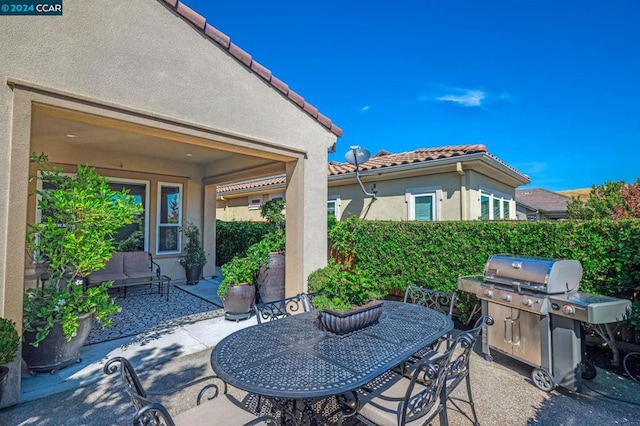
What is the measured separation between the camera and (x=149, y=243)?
27.8 ft

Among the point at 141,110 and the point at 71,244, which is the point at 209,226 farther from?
the point at 141,110

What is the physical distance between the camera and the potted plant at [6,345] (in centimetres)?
266

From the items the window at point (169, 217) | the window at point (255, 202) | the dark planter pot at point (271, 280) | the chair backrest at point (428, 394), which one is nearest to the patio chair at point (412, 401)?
the chair backrest at point (428, 394)

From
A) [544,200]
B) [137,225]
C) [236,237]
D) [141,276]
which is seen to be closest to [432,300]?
[141,276]

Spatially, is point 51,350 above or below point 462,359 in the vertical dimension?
below

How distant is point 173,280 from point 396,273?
6.68 meters

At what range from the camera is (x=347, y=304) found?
286 cm

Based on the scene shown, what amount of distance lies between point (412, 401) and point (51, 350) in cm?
424

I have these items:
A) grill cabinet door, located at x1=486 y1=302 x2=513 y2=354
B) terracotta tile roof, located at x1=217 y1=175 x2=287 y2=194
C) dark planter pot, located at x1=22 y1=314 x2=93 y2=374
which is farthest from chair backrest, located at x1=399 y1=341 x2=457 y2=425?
terracotta tile roof, located at x1=217 y1=175 x2=287 y2=194

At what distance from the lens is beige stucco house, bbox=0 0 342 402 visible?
3.14 metres

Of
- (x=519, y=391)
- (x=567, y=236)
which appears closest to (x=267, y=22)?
(x=567, y=236)

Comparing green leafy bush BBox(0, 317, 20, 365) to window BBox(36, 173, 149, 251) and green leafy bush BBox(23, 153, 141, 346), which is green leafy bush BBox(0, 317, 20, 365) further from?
window BBox(36, 173, 149, 251)

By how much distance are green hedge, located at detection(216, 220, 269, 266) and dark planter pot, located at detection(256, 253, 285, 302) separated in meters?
3.91

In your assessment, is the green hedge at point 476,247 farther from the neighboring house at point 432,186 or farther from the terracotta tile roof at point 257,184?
the terracotta tile roof at point 257,184
